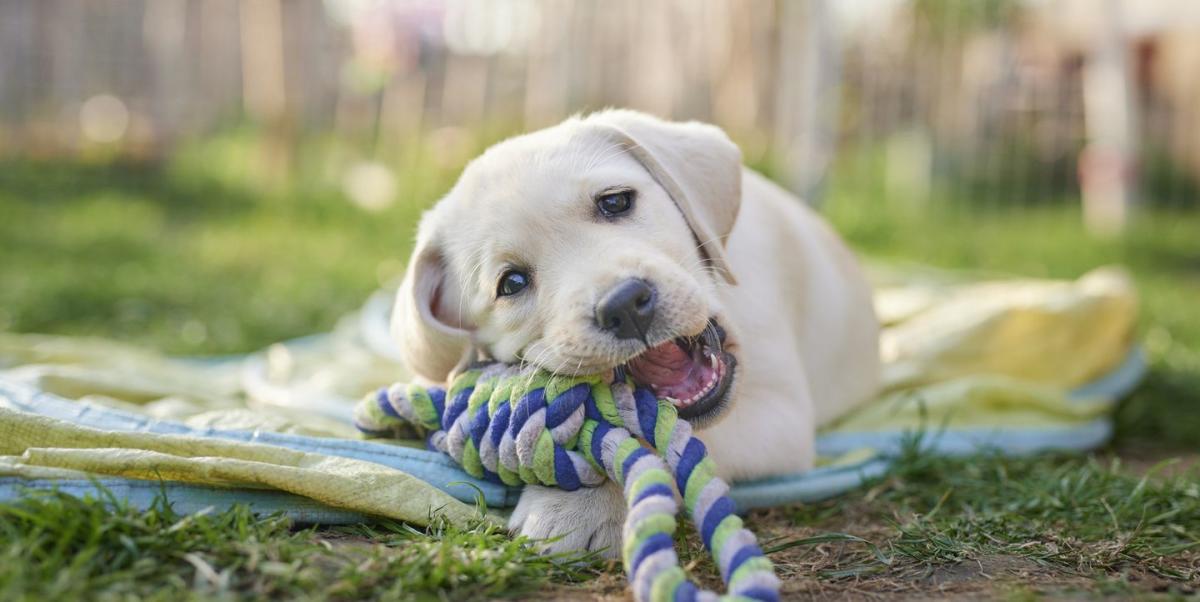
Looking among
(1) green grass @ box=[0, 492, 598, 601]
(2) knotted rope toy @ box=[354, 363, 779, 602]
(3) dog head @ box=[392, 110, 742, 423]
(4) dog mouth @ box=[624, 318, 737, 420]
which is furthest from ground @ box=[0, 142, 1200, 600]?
(3) dog head @ box=[392, 110, 742, 423]

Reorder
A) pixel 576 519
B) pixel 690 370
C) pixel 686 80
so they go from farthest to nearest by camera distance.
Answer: pixel 686 80, pixel 690 370, pixel 576 519

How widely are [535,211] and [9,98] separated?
10553 mm

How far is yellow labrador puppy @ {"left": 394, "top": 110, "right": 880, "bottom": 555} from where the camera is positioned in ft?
8.36

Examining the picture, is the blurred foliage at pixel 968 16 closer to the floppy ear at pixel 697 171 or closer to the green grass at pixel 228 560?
the floppy ear at pixel 697 171

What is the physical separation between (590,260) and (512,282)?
28 cm

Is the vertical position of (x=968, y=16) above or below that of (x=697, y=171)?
above

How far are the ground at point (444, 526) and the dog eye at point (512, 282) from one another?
61cm

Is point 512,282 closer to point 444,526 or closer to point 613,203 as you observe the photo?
point 613,203

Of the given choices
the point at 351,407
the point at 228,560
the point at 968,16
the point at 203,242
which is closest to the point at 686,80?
the point at 968,16

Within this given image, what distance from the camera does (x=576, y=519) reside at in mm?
2586

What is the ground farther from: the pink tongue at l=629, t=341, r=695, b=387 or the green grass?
the pink tongue at l=629, t=341, r=695, b=387

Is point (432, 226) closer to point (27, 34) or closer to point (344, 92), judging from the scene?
point (344, 92)

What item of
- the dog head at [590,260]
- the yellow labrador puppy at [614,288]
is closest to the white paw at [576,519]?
the yellow labrador puppy at [614,288]

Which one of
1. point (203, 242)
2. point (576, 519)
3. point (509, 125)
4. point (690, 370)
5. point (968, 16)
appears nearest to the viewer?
point (576, 519)
